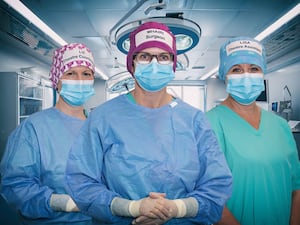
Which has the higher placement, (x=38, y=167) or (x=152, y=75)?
(x=152, y=75)

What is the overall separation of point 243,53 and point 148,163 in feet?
2.44

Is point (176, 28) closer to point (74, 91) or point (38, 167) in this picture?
point (74, 91)

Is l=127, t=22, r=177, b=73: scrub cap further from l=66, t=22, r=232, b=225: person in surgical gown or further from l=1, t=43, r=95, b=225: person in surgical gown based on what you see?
l=1, t=43, r=95, b=225: person in surgical gown

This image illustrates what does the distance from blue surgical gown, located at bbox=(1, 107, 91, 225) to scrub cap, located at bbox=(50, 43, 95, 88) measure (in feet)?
0.88

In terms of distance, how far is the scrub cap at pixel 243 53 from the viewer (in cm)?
124

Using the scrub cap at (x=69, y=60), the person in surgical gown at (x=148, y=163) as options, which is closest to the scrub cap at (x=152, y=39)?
the person in surgical gown at (x=148, y=163)

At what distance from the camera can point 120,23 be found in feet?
6.71

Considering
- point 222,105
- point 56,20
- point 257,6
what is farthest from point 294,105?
point 56,20

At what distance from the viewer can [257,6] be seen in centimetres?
276

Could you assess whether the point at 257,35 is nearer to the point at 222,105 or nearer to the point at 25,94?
the point at 222,105

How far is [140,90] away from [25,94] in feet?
10.2

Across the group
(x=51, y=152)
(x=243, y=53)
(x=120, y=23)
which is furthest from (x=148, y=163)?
(x=120, y=23)

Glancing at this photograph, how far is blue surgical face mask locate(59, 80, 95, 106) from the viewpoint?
146cm

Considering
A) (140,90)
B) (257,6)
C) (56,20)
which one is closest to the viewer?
(140,90)
